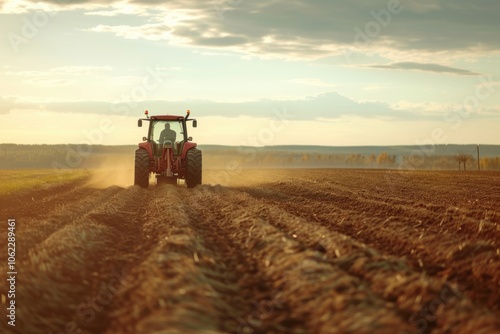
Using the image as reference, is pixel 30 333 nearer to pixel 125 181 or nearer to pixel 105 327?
pixel 105 327

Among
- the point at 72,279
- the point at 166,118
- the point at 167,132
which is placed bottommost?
the point at 72,279

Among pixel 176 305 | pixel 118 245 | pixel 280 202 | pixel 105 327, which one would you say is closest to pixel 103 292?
pixel 105 327

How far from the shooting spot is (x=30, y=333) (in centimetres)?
707

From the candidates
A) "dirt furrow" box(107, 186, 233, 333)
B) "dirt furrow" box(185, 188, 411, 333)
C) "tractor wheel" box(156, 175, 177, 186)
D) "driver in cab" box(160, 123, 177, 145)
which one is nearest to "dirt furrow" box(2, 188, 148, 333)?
"dirt furrow" box(107, 186, 233, 333)

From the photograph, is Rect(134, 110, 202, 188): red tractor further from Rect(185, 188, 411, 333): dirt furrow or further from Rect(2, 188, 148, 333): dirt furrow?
Rect(185, 188, 411, 333): dirt furrow

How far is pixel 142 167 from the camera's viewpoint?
25828 mm

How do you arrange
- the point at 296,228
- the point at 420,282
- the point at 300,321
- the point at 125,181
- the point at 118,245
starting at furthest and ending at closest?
the point at 125,181, the point at 296,228, the point at 118,245, the point at 420,282, the point at 300,321

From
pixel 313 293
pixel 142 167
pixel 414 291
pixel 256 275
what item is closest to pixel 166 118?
pixel 142 167

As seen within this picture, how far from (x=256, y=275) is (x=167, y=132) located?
59.2ft

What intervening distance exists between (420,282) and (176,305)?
9.85ft

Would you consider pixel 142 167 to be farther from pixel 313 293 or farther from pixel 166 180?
pixel 313 293

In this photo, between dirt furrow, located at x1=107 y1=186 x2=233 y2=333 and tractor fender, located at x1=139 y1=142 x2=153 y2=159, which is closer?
dirt furrow, located at x1=107 y1=186 x2=233 y2=333

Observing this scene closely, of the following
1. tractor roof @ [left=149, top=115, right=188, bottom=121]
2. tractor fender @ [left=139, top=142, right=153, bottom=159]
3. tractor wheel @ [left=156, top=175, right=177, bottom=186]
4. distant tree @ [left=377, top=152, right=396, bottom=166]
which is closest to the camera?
tractor fender @ [left=139, top=142, right=153, bottom=159]

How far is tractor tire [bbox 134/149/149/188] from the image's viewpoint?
2557cm
